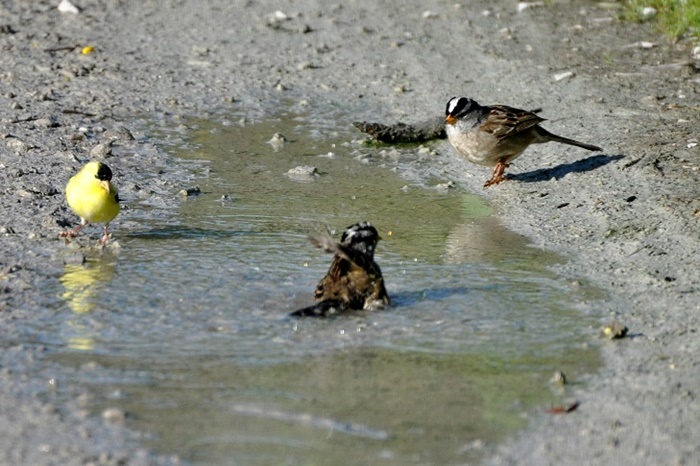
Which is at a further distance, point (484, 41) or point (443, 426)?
point (484, 41)

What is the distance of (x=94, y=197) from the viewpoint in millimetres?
7059

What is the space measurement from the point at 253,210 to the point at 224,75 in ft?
12.3

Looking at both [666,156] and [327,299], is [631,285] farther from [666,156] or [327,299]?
[666,156]

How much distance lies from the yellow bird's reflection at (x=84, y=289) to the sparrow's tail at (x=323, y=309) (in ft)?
3.42

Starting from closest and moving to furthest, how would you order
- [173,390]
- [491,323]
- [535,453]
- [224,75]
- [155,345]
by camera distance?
[535,453]
[173,390]
[155,345]
[491,323]
[224,75]

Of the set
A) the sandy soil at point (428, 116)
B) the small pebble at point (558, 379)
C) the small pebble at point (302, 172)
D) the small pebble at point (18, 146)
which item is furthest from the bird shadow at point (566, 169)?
the small pebble at point (558, 379)

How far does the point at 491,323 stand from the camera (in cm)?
601

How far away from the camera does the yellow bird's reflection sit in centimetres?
564

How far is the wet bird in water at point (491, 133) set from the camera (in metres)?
8.91

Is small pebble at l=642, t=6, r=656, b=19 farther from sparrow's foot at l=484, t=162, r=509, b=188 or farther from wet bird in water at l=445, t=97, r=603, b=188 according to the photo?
sparrow's foot at l=484, t=162, r=509, b=188

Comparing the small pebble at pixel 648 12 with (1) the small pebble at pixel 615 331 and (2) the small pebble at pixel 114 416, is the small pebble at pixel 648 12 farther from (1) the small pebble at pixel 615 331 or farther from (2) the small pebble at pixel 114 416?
(2) the small pebble at pixel 114 416

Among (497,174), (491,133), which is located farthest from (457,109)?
(497,174)

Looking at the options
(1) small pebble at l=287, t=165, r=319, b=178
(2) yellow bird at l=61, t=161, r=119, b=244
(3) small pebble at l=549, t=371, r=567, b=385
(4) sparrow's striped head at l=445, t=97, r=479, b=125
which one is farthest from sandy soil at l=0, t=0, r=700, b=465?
(1) small pebble at l=287, t=165, r=319, b=178

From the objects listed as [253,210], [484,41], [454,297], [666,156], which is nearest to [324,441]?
[454,297]
